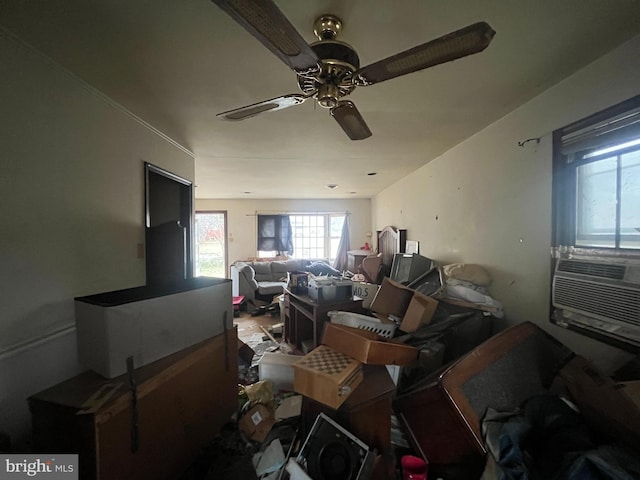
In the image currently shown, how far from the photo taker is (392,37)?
121 centimetres

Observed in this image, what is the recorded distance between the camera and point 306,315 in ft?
8.16

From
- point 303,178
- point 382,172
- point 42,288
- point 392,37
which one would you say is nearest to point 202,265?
point 303,178

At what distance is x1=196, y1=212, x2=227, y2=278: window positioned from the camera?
6.86 m

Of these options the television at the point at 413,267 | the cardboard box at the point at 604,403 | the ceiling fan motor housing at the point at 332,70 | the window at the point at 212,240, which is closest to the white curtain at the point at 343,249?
the window at the point at 212,240

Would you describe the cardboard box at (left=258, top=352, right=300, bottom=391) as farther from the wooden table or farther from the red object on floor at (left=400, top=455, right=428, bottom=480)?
the red object on floor at (left=400, top=455, right=428, bottom=480)

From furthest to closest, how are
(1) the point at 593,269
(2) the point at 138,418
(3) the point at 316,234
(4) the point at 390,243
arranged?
(3) the point at 316,234 < (4) the point at 390,243 < (1) the point at 593,269 < (2) the point at 138,418

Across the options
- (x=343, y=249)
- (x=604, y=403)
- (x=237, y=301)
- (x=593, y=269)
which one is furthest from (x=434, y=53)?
(x=343, y=249)

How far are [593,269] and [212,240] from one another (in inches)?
276

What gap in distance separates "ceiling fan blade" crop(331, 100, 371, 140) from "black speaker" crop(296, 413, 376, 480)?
5.15 feet

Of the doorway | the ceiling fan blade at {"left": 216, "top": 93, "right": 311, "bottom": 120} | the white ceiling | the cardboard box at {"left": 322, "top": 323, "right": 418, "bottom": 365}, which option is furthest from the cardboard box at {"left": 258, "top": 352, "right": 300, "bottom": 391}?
the white ceiling

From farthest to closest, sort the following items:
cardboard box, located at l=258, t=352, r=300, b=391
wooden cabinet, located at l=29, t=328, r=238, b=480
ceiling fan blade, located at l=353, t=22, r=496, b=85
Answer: cardboard box, located at l=258, t=352, r=300, b=391 < wooden cabinet, located at l=29, t=328, r=238, b=480 < ceiling fan blade, located at l=353, t=22, r=496, b=85

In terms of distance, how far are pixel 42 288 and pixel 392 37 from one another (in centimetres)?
213

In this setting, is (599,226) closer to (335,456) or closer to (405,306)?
(405,306)

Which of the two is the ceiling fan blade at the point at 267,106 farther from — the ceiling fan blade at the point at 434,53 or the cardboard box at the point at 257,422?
the cardboard box at the point at 257,422
